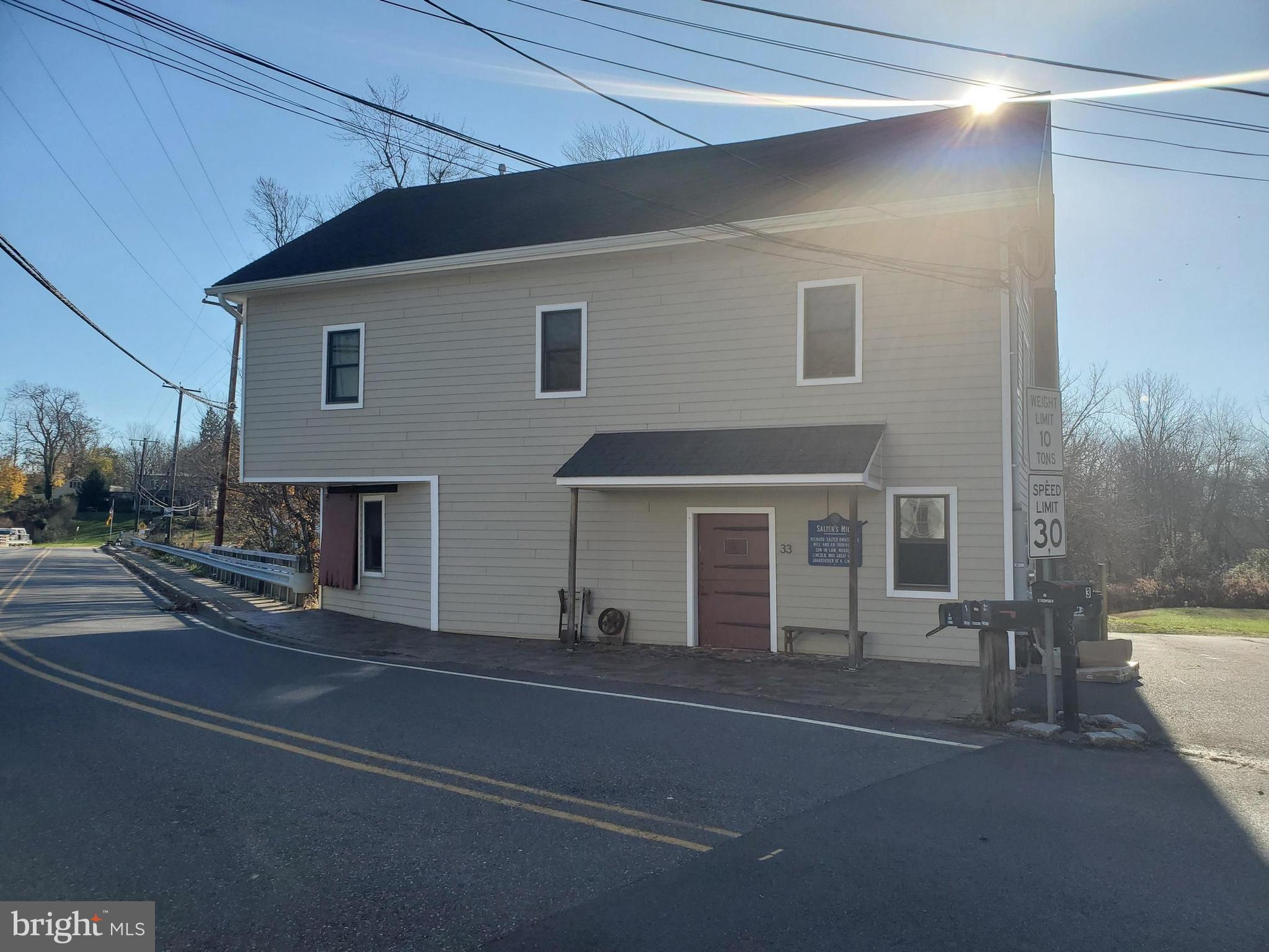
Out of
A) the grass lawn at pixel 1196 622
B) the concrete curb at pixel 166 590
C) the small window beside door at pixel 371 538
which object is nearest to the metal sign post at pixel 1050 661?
the grass lawn at pixel 1196 622

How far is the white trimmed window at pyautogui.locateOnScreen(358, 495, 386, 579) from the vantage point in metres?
17.1

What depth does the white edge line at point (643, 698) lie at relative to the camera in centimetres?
804

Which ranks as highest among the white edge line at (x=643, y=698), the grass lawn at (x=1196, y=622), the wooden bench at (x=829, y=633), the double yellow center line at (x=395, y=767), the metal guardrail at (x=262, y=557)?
the metal guardrail at (x=262, y=557)

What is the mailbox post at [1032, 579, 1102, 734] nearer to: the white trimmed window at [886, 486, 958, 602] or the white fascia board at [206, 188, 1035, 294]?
the white trimmed window at [886, 486, 958, 602]

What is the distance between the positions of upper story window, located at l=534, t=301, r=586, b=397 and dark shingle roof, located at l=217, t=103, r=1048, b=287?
122 cm

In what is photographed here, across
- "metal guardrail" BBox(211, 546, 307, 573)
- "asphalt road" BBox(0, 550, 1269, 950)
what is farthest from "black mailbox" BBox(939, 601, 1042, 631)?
"metal guardrail" BBox(211, 546, 307, 573)

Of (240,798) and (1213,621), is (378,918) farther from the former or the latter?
(1213,621)

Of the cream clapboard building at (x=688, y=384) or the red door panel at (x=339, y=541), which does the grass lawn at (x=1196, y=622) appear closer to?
the cream clapboard building at (x=688, y=384)

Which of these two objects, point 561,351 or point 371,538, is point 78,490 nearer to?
point 371,538

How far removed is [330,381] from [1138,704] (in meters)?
14.0

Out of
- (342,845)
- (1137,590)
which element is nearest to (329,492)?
(342,845)

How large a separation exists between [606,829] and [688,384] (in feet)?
30.4

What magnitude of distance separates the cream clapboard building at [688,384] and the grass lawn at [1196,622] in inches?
290

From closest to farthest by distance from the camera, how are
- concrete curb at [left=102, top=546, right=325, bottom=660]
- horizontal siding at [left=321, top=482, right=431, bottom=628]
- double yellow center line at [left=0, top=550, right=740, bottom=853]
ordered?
double yellow center line at [left=0, top=550, right=740, bottom=853] → concrete curb at [left=102, top=546, right=325, bottom=660] → horizontal siding at [left=321, top=482, right=431, bottom=628]
